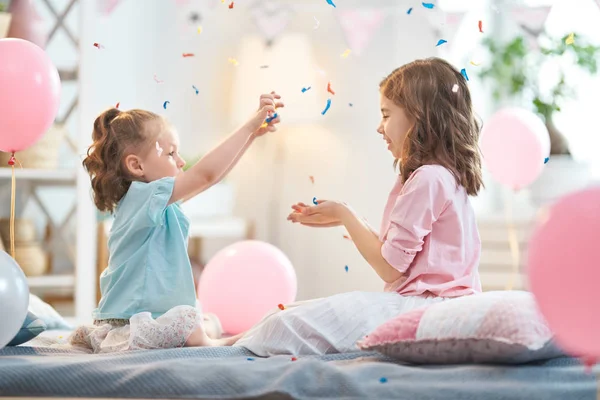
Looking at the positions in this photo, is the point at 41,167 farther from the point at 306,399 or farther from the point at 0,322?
the point at 306,399

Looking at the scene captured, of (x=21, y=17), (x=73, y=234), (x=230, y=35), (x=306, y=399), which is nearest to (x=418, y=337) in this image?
(x=306, y=399)

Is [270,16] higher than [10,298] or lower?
higher

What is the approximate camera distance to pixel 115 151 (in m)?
1.98

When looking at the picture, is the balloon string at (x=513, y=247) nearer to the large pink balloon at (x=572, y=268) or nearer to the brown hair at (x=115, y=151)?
the brown hair at (x=115, y=151)

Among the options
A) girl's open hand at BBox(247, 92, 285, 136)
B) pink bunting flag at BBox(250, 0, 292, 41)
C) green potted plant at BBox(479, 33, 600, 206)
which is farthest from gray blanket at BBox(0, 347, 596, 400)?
pink bunting flag at BBox(250, 0, 292, 41)

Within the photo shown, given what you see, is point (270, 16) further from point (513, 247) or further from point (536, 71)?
point (513, 247)

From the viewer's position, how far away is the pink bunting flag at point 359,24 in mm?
3559

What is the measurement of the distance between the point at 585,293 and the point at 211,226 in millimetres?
2806

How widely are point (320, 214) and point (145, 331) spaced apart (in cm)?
51

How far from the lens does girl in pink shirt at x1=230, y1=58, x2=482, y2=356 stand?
5.55 feet

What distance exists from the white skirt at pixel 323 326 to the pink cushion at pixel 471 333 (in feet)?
0.59

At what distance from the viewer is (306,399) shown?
4.14 feet

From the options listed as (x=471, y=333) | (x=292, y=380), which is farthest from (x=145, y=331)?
(x=471, y=333)

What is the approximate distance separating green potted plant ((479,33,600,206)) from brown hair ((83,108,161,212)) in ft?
7.58
